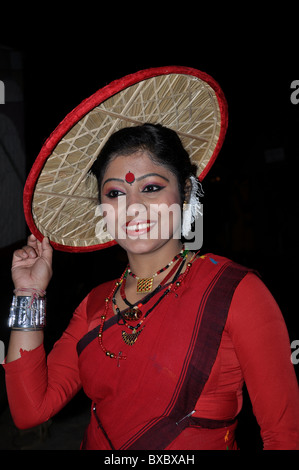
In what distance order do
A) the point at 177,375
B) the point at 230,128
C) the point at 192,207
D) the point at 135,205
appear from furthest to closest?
1. the point at 230,128
2. the point at 192,207
3. the point at 135,205
4. the point at 177,375

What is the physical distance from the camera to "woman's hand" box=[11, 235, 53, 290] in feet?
4.44

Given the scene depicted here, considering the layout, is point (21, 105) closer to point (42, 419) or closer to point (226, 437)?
point (42, 419)

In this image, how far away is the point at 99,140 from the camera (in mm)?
1397

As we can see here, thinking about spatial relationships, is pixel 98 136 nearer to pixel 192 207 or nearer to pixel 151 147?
pixel 151 147

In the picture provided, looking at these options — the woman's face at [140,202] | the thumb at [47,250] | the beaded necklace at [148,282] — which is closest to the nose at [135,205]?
the woman's face at [140,202]

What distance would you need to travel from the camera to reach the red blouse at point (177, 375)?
0.98 m

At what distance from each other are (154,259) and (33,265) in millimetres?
507

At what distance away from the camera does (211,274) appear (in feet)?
4.00

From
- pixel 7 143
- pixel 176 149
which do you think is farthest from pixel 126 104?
pixel 7 143

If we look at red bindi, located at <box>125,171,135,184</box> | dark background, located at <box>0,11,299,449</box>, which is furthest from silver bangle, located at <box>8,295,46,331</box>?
dark background, located at <box>0,11,299,449</box>

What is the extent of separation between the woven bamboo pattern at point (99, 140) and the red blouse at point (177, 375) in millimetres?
503

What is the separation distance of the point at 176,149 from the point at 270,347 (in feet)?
2.70

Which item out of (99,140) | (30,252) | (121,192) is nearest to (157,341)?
(121,192)

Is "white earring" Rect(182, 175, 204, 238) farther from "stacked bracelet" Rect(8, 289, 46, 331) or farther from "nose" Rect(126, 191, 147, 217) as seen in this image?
"stacked bracelet" Rect(8, 289, 46, 331)
